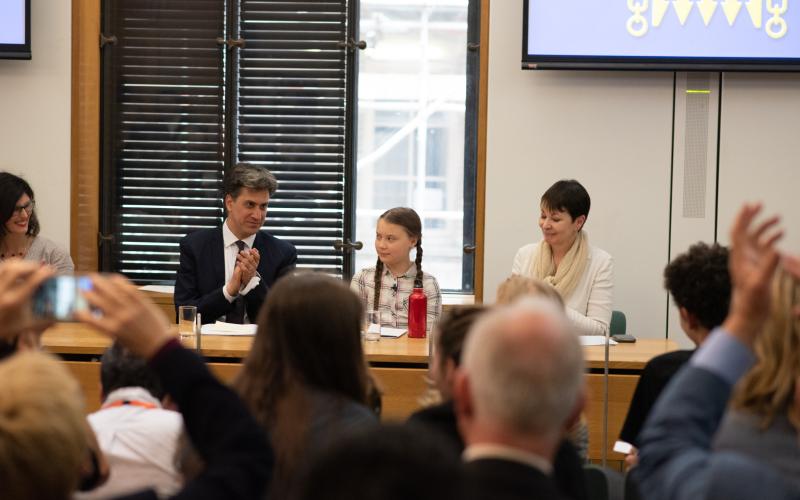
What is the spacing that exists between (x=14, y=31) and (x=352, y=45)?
5.86 ft

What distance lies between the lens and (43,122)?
18.2ft

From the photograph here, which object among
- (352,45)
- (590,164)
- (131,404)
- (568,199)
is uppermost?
(352,45)

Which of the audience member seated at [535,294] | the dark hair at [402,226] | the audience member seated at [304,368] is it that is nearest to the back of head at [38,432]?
the audience member seated at [304,368]

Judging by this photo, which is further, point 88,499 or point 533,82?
point 533,82

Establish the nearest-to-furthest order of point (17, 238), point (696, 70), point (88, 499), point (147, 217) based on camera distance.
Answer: point (88, 499) → point (17, 238) → point (696, 70) → point (147, 217)

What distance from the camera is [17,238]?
15.4 ft

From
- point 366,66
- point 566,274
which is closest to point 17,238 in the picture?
point 366,66

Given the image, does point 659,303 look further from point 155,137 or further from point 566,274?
point 155,137

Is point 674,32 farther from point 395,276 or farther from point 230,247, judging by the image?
point 230,247

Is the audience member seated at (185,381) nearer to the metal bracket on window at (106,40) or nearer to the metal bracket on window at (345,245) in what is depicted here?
the metal bracket on window at (345,245)

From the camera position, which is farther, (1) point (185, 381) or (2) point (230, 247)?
(2) point (230, 247)

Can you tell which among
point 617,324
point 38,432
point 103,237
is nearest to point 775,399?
point 38,432

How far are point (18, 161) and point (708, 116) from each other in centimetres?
372

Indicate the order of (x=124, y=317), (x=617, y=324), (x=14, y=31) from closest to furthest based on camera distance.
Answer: (x=124, y=317), (x=617, y=324), (x=14, y=31)
